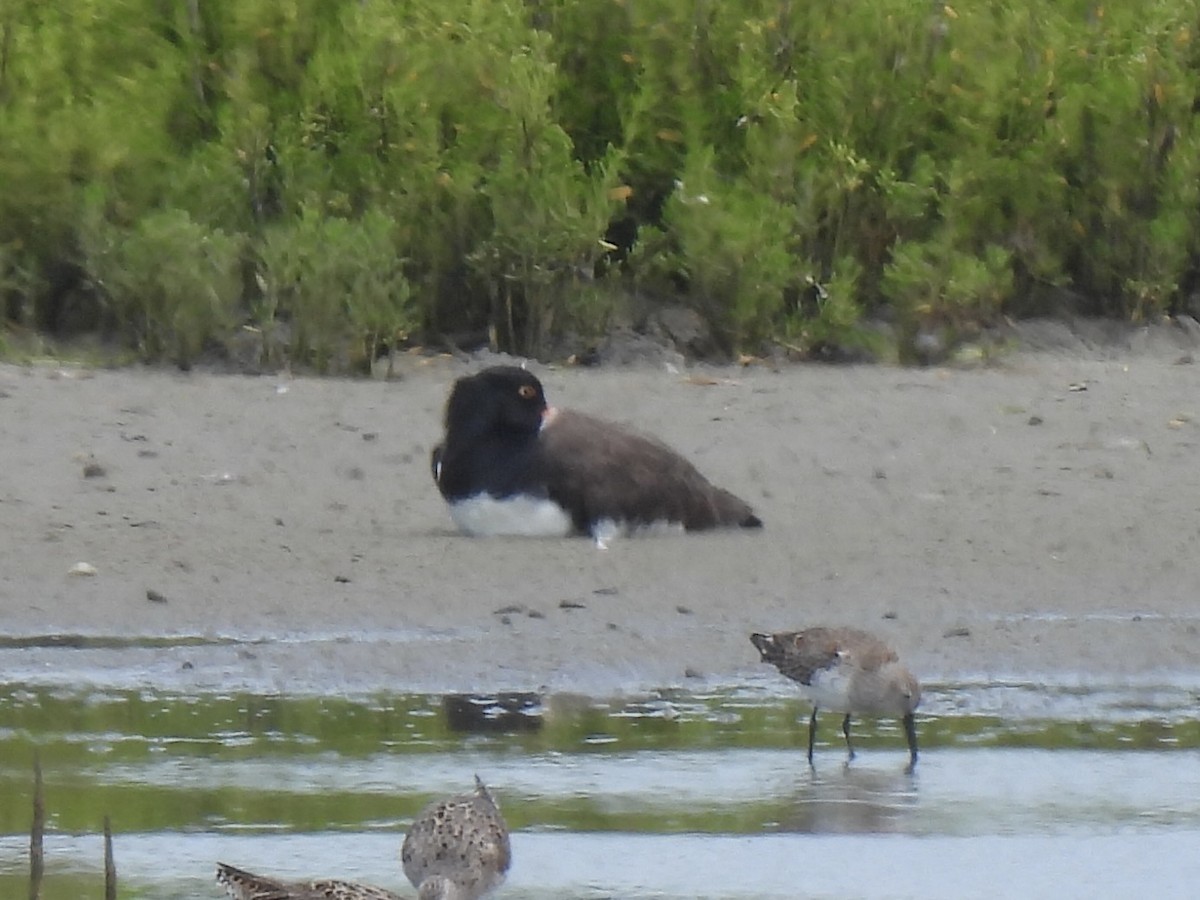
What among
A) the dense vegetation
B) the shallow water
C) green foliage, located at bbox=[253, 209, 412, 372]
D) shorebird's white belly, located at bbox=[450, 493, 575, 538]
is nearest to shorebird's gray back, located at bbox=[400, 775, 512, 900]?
the shallow water

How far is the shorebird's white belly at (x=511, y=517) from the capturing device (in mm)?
10172

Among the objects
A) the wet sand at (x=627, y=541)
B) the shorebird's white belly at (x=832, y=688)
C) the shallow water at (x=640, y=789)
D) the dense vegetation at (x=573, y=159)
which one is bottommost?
the wet sand at (x=627, y=541)

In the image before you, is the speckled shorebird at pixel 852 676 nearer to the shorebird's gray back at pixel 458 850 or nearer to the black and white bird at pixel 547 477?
the shorebird's gray back at pixel 458 850

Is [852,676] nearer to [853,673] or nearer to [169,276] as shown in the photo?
[853,673]

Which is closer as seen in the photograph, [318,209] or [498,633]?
[498,633]

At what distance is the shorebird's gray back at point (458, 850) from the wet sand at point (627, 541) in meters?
2.18

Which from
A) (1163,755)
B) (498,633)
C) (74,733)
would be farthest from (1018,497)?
(74,733)

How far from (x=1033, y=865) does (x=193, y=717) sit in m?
2.47

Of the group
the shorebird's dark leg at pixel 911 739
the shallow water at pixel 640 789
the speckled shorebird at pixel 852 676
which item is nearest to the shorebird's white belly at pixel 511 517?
the shallow water at pixel 640 789

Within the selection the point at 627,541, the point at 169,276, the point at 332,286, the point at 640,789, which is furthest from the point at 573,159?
the point at 640,789

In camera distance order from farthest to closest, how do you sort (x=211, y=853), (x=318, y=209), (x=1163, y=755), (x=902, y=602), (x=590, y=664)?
(x=318, y=209) → (x=902, y=602) → (x=590, y=664) → (x=1163, y=755) → (x=211, y=853)

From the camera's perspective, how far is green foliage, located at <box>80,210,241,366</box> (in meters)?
13.4

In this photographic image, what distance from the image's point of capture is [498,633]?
8.79 meters

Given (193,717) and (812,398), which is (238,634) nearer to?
(193,717)
